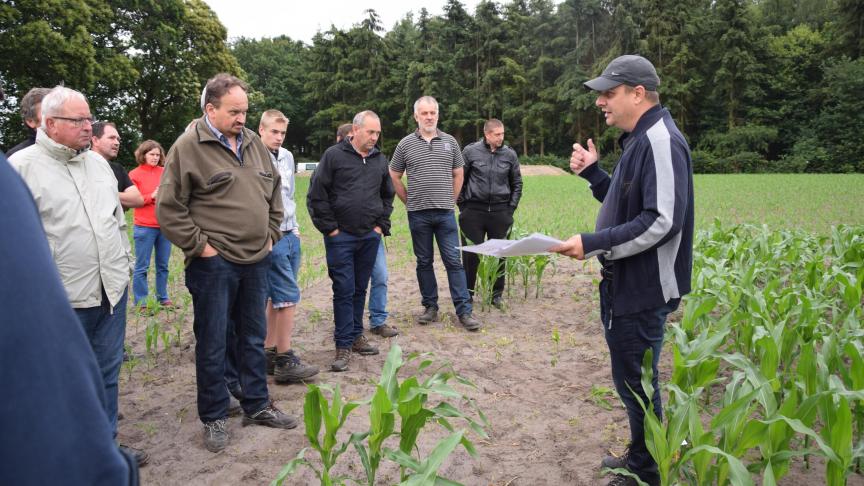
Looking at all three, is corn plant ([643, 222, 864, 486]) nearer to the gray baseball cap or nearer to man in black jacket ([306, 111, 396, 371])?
the gray baseball cap

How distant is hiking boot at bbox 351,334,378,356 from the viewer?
523cm

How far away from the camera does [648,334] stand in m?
2.88

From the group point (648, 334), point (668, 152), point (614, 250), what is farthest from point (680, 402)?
point (668, 152)

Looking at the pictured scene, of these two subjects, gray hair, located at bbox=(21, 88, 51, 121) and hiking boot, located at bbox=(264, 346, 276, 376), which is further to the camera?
hiking boot, located at bbox=(264, 346, 276, 376)

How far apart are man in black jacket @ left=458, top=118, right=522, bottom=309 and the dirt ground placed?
0.90 meters

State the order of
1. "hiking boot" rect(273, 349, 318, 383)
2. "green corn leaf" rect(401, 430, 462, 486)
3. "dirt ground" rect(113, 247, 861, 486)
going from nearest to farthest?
"green corn leaf" rect(401, 430, 462, 486) < "dirt ground" rect(113, 247, 861, 486) < "hiking boot" rect(273, 349, 318, 383)

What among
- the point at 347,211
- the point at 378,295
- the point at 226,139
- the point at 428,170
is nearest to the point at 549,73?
the point at 428,170

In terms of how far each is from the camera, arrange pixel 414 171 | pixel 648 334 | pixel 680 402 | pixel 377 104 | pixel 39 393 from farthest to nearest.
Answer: pixel 377 104, pixel 414 171, pixel 648 334, pixel 680 402, pixel 39 393

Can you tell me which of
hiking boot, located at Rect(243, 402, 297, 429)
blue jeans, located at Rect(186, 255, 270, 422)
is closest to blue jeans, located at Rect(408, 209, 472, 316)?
blue jeans, located at Rect(186, 255, 270, 422)

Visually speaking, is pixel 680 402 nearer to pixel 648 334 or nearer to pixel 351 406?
pixel 648 334

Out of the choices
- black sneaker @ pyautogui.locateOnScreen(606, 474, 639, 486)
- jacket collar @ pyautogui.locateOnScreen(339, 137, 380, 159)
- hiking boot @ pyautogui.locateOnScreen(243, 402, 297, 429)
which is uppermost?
jacket collar @ pyautogui.locateOnScreen(339, 137, 380, 159)

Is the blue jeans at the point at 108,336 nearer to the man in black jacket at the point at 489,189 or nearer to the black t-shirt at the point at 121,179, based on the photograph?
the black t-shirt at the point at 121,179

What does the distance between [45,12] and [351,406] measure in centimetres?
2372

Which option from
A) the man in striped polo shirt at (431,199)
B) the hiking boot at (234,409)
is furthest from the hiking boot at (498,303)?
the hiking boot at (234,409)
